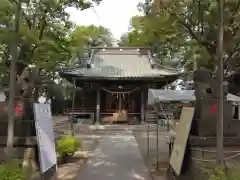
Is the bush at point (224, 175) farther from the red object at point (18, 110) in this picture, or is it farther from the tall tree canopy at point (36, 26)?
the red object at point (18, 110)

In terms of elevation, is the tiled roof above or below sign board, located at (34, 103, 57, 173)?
above

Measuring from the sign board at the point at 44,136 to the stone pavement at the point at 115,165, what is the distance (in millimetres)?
1601

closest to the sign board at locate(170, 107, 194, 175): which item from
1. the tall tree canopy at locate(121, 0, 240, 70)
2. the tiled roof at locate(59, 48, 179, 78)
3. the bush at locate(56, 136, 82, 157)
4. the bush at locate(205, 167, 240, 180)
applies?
the tall tree canopy at locate(121, 0, 240, 70)

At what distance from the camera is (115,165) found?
10.2 m

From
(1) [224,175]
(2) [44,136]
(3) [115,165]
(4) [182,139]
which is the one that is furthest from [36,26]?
(1) [224,175]

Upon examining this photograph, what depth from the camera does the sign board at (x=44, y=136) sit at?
6.36 m

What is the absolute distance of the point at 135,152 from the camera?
13.0 metres

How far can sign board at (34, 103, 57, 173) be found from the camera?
6.36 meters

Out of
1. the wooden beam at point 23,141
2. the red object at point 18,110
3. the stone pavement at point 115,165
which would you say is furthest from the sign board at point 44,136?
the stone pavement at point 115,165

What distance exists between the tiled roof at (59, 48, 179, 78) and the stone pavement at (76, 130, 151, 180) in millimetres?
12463

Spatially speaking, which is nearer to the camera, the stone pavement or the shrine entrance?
the stone pavement

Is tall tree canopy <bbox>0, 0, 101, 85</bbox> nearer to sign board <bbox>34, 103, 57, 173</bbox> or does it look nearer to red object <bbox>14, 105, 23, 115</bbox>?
red object <bbox>14, 105, 23, 115</bbox>

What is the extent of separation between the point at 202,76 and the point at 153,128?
16.6 metres

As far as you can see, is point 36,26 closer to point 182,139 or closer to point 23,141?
point 23,141
